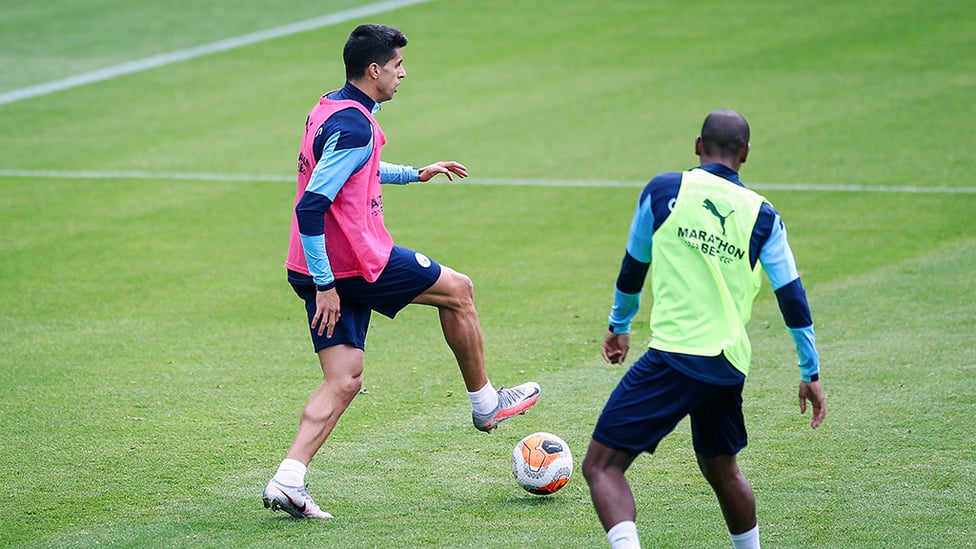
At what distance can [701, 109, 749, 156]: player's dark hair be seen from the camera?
540cm

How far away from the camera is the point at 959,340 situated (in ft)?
31.5

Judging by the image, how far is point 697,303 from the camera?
5391mm

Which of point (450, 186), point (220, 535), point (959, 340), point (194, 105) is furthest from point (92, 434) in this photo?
point (194, 105)

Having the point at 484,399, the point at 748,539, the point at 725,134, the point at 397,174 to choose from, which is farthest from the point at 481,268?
the point at 725,134

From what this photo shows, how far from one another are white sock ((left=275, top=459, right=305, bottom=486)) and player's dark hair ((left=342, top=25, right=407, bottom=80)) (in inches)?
77.6

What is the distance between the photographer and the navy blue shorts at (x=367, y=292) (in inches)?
268

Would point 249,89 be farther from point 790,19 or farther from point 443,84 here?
point 790,19

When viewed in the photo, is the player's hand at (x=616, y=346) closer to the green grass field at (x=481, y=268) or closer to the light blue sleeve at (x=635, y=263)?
the light blue sleeve at (x=635, y=263)

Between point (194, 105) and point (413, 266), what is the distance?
14.7m

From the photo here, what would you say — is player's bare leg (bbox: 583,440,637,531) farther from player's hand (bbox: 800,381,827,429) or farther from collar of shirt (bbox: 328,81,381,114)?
collar of shirt (bbox: 328,81,381,114)

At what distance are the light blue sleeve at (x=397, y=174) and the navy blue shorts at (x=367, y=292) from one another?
699 mm

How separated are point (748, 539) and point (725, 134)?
176cm

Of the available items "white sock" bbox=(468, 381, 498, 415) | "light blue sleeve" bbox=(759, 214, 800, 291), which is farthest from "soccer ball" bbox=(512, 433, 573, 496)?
"light blue sleeve" bbox=(759, 214, 800, 291)

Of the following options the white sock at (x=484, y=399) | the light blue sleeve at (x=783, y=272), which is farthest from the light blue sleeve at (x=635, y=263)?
the white sock at (x=484, y=399)
